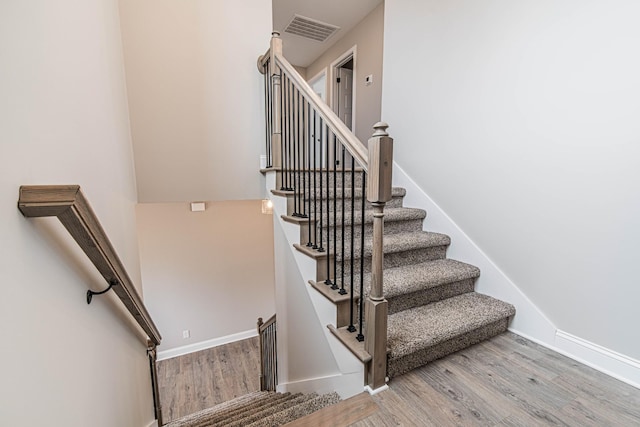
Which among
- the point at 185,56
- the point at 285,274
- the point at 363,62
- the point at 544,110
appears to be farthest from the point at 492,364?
the point at 363,62

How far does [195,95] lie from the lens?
2426mm

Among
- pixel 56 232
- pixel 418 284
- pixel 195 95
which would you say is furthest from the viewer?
pixel 195 95

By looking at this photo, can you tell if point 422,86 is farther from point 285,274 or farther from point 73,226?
point 73,226

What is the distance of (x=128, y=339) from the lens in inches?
65.9

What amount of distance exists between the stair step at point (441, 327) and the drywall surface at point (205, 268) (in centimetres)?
358

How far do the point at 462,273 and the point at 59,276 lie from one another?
2150mm

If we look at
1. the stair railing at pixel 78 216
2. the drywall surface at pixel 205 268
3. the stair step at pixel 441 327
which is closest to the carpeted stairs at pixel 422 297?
the stair step at pixel 441 327

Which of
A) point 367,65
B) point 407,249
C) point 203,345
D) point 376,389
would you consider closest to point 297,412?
point 376,389

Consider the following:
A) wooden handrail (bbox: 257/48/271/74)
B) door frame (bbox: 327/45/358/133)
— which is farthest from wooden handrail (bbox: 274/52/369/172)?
door frame (bbox: 327/45/358/133)

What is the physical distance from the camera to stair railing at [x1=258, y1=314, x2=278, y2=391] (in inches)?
142

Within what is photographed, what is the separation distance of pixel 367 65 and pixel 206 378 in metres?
5.07

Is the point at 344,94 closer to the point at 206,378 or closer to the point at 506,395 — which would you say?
the point at 506,395

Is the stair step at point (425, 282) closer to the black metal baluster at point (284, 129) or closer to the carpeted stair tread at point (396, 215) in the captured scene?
the carpeted stair tread at point (396, 215)

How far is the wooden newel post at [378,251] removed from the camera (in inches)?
49.1
